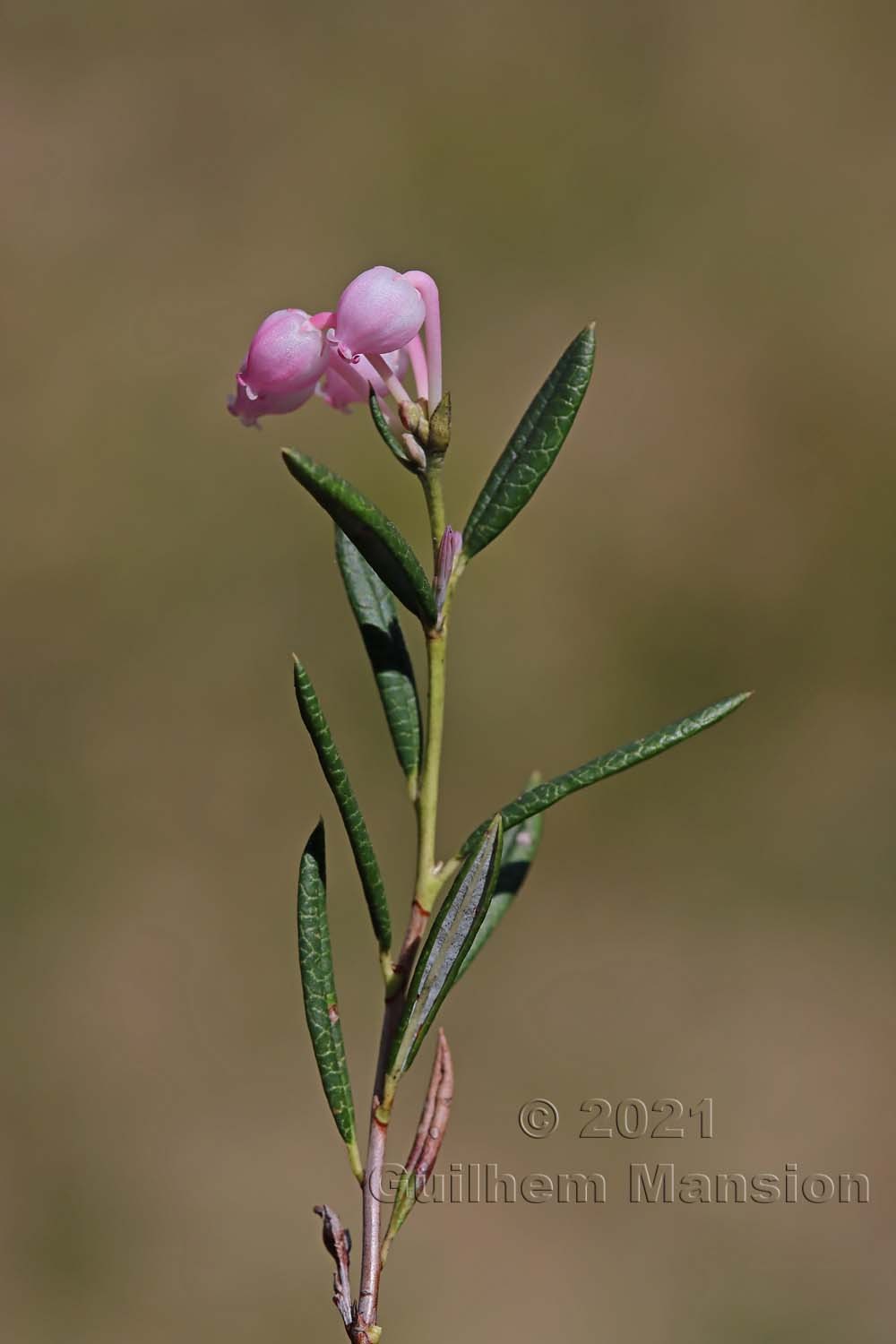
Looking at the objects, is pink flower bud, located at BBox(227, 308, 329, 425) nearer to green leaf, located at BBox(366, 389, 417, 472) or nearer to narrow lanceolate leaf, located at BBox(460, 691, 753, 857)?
green leaf, located at BBox(366, 389, 417, 472)

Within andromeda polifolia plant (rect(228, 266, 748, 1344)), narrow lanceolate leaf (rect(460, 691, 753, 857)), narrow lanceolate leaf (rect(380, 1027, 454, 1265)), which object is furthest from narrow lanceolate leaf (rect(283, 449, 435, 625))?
narrow lanceolate leaf (rect(380, 1027, 454, 1265))

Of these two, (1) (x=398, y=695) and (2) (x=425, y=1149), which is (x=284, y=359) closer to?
(1) (x=398, y=695)

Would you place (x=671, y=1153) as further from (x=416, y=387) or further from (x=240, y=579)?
(x=416, y=387)

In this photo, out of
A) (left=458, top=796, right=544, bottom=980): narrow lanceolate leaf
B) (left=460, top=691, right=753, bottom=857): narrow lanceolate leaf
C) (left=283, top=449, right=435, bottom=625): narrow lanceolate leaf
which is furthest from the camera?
(left=458, top=796, right=544, bottom=980): narrow lanceolate leaf

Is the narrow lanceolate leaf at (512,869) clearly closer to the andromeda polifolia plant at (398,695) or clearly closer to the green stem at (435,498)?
the andromeda polifolia plant at (398,695)

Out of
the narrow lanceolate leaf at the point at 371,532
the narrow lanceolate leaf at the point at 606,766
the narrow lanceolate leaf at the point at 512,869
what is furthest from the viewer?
the narrow lanceolate leaf at the point at 512,869

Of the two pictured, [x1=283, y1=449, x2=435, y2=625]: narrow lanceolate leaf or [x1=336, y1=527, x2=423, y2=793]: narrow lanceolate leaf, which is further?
[x1=336, y1=527, x2=423, y2=793]: narrow lanceolate leaf

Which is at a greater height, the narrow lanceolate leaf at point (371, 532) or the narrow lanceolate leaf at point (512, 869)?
the narrow lanceolate leaf at point (371, 532)

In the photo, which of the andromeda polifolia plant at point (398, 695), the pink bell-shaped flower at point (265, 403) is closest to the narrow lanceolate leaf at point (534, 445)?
the andromeda polifolia plant at point (398, 695)
